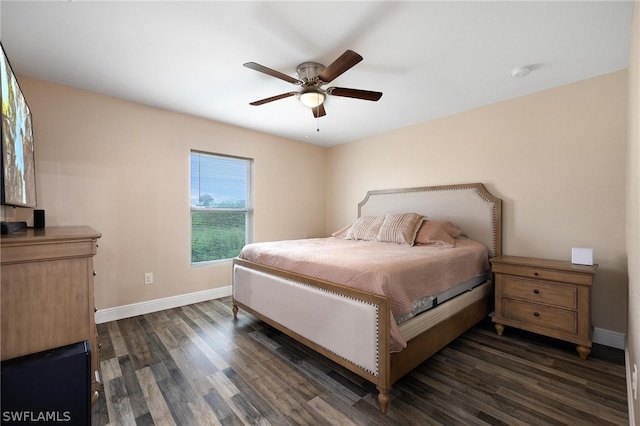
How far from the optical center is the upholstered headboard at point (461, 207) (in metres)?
2.97

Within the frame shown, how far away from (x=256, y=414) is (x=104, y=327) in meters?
2.12

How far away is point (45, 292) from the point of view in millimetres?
1356

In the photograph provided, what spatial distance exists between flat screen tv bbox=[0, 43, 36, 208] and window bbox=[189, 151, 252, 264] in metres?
1.61

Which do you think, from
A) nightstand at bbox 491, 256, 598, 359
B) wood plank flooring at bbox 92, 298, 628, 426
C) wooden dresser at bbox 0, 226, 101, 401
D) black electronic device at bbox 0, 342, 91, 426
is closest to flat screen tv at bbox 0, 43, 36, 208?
wooden dresser at bbox 0, 226, 101, 401

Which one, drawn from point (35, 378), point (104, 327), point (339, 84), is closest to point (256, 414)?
point (35, 378)

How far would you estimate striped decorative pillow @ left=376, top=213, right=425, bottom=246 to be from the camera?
2991 millimetres

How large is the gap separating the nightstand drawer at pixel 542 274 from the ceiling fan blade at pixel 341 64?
2.25 metres

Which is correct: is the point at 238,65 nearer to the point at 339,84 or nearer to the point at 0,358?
the point at 339,84

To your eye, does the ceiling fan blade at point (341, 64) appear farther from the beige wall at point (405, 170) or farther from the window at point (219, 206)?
the window at point (219, 206)

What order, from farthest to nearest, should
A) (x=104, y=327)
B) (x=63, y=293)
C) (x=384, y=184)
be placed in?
(x=384, y=184) < (x=104, y=327) < (x=63, y=293)

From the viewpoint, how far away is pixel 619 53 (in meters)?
2.04

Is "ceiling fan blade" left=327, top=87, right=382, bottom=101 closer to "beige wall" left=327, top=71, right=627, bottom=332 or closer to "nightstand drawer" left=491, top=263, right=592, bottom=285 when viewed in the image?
"beige wall" left=327, top=71, right=627, bottom=332

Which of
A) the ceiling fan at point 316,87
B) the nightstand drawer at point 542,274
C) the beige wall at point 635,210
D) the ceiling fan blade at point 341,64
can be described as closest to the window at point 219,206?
the ceiling fan at point 316,87

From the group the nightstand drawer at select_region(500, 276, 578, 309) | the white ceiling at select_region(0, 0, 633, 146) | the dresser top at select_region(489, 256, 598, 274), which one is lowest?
the nightstand drawer at select_region(500, 276, 578, 309)
